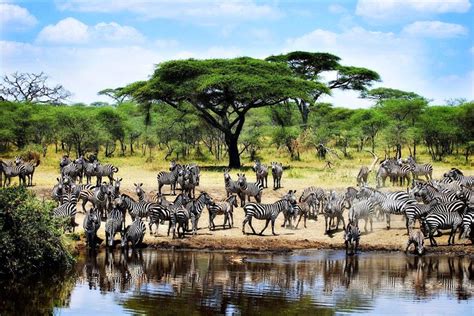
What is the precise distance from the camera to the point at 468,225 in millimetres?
19266

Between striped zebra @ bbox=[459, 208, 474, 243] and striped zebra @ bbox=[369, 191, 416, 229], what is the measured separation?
5.48ft

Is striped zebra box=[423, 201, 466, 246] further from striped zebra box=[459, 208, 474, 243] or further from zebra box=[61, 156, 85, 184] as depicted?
zebra box=[61, 156, 85, 184]

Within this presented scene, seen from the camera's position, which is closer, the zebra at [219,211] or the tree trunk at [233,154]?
the zebra at [219,211]

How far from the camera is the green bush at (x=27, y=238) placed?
15.4 meters

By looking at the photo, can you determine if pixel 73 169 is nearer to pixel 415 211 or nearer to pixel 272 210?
pixel 272 210

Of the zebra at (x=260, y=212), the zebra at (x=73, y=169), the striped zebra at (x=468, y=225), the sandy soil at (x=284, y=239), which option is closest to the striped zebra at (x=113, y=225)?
the sandy soil at (x=284, y=239)

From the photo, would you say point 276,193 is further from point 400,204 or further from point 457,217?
point 457,217

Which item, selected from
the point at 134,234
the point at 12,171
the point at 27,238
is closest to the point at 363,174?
the point at 134,234

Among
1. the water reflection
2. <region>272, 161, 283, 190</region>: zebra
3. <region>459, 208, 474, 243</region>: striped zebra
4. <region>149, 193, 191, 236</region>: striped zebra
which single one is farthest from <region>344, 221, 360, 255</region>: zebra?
<region>272, 161, 283, 190</region>: zebra

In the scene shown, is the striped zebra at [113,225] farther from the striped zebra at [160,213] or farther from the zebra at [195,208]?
the zebra at [195,208]

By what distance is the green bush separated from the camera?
15.4m

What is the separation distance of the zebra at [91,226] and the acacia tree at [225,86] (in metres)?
17.5

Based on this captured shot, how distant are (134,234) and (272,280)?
4708mm

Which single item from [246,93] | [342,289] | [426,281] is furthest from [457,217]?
[246,93]
